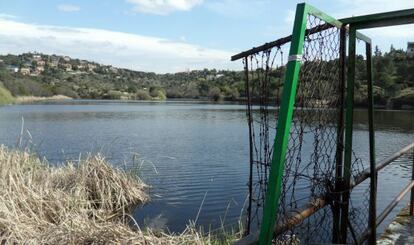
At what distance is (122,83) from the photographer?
16088cm

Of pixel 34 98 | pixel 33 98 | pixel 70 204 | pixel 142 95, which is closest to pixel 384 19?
pixel 70 204

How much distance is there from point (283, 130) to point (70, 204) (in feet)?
23.5

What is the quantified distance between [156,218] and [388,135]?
2424 centimetres

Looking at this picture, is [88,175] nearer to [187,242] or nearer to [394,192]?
[187,242]

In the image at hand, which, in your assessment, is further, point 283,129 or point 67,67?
point 67,67

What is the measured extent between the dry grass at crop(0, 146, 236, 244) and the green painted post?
293 cm

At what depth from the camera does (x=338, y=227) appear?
12.4ft

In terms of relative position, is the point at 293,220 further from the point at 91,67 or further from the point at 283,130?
the point at 91,67

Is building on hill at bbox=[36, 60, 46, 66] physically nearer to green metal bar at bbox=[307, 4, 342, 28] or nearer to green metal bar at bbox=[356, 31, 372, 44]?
green metal bar at bbox=[356, 31, 372, 44]

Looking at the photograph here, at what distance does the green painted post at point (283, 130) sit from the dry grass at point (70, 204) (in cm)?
293

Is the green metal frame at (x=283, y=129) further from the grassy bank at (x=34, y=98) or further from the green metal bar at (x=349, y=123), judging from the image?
the grassy bank at (x=34, y=98)

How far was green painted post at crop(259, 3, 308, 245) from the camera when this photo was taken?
93.1 inches

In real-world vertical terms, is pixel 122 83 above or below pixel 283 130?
above

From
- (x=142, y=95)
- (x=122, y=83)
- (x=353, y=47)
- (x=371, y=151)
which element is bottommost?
(x=371, y=151)
